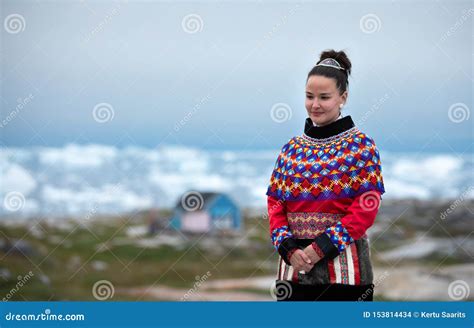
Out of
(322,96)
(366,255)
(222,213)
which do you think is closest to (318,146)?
(322,96)

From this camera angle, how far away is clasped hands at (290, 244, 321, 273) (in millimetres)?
2447

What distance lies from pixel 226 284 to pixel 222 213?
86 centimetres

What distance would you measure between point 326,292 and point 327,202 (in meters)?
0.36

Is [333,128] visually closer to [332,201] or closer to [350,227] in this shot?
[332,201]

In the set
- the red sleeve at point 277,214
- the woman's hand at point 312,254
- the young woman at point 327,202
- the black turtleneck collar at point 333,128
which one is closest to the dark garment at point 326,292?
the young woman at point 327,202

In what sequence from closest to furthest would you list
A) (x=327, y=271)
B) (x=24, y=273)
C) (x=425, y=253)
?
(x=327, y=271) < (x=24, y=273) < (x=425, y=253)

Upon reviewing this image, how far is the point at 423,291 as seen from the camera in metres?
5.86

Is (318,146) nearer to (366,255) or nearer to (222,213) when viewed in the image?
(366,255)

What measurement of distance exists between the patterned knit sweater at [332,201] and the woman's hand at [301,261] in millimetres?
23
